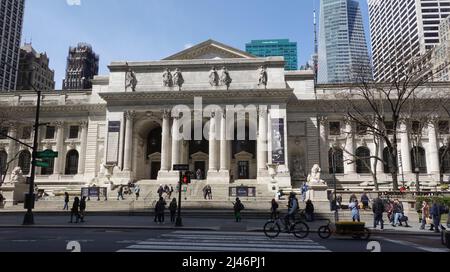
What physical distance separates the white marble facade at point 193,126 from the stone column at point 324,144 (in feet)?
0.46

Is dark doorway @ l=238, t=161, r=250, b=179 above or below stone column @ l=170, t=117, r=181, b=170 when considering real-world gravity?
below

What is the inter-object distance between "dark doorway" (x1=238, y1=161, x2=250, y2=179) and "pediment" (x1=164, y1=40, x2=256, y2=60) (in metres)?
15.2

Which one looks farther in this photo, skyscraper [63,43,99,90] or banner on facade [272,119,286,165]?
skyscraper [63,43,99,90]

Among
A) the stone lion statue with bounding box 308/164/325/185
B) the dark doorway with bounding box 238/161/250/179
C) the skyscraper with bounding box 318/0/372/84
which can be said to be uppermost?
the skyscraper with bounding box 318/0/372/84

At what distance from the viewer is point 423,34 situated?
116 meters

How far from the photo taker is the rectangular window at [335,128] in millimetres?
50812

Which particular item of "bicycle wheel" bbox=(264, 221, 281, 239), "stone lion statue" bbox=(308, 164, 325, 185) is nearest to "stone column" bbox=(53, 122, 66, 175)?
"stone lion statue" bbox=(308, 164, 325, 185)

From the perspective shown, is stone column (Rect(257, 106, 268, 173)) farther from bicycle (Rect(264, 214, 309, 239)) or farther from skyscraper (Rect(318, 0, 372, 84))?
skyscraper (Rect(318, 0, 372, 84))

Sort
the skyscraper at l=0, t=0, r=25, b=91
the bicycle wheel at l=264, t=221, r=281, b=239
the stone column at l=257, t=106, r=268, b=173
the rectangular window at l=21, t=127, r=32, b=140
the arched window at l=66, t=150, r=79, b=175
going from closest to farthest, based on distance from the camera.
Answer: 1. the bicycle wheel at l=264, t=221, r=281, b=239
2. the stone column at l=257, t=106, r=268, b=173
3. the arched window at l=66, t=150, r=79, b=175
4. the rectangular window at l=21, t=127, r=32, b=140
5. the skyscraper at l=0, t=0, r=25, b=91

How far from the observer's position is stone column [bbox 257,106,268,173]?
4562 cm

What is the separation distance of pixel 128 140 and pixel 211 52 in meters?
17.5

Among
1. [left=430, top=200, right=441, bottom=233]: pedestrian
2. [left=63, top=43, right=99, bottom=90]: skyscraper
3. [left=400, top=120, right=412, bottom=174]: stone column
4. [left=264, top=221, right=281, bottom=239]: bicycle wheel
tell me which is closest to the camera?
[left=264, top=221, right=281, bottom=239]: bicycle wheel

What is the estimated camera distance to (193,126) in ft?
164
